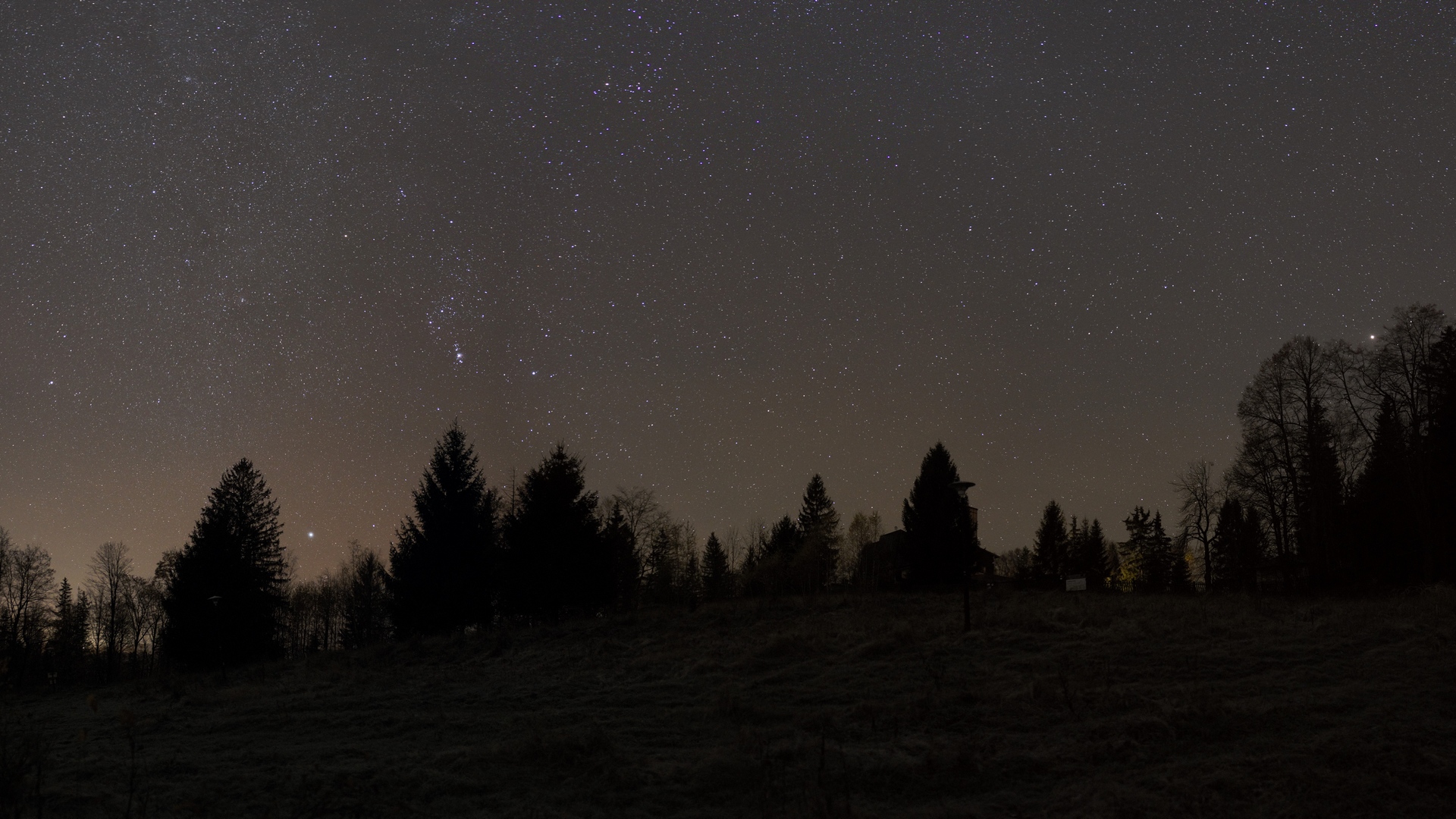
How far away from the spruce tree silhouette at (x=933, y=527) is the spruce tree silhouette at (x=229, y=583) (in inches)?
1428

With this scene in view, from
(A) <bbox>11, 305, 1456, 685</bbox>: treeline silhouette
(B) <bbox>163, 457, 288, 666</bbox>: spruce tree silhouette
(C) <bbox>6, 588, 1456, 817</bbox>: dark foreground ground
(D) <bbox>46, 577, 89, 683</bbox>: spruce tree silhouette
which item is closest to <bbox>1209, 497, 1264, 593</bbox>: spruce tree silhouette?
(A) <bbox>11, 305, 1456, 685</bbox>: treeline silhouette

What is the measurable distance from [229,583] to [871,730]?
41273mm

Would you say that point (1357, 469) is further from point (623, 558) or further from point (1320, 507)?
point (623, 558)

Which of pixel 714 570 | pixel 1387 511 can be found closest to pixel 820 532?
pixel 714 570

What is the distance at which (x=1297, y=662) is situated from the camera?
1508 centimetres

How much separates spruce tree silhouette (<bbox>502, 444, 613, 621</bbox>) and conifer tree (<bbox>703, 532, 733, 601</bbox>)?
16.7m

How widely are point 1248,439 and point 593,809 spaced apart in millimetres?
40138

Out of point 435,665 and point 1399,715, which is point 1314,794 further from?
point 435,665

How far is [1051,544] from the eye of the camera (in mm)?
80938

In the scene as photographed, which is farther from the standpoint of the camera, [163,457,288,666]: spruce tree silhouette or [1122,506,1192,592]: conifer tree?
[1122,506,1192,592]: conifer tree

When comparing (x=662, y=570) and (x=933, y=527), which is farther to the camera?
(x=662, y=570)

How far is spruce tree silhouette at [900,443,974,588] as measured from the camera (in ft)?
153

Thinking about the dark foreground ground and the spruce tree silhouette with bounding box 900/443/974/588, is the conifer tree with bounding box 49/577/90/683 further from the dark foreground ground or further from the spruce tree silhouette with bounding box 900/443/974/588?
the spruce tree silhouette with bounding box 900/443/974/588

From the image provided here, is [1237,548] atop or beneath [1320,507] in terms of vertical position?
beneath
